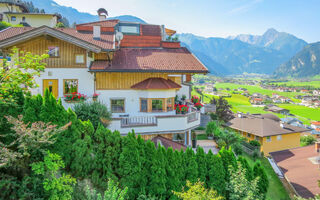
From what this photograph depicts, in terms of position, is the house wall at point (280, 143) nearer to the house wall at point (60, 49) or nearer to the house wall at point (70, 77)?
the house wall at point (70, 77)

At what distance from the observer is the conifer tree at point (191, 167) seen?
8531 mm

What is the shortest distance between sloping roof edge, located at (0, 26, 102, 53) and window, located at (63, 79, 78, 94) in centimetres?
274

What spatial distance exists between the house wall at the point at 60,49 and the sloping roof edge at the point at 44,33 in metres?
0.73

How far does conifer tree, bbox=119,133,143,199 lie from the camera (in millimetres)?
7715

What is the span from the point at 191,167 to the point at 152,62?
8.83 meters

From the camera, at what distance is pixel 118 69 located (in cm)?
1303

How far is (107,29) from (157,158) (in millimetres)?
13862

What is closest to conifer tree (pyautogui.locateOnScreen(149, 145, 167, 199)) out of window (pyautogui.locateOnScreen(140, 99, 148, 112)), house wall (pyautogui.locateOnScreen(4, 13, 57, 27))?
window (pyautogui.locateOnScreen(140, 99, 148, 112))

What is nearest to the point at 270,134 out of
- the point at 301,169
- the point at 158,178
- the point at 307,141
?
the point at 301,169

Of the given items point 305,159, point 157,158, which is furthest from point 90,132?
point 305,159

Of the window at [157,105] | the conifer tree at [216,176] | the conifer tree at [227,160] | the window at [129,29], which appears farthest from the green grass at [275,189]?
the window at [129,29]

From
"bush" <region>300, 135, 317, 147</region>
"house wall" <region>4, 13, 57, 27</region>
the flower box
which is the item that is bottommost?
"bush" <region>300, 135, 317, 147</region>

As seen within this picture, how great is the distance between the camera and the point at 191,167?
339 inches

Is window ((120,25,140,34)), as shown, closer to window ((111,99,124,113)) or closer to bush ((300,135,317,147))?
window ((111,99,124,113))
